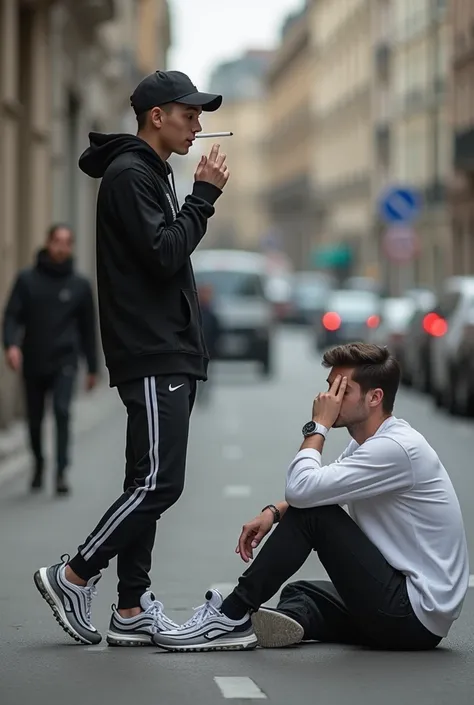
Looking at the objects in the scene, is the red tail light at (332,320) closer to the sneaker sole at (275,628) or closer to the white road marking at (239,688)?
the sneaker sole at (275,628)

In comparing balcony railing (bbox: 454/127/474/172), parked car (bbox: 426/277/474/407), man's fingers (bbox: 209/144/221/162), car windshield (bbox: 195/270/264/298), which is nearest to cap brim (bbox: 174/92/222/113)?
man's fingers (bbox: 209/144/221/162)

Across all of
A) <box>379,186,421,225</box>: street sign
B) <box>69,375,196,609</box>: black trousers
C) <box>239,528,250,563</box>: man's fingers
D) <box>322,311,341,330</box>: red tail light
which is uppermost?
<box>379,186,421,225</box>: street sign

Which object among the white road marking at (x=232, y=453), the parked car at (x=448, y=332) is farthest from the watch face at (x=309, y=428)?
the parked car at (x=448, y=332)

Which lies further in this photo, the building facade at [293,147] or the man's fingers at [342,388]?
the building facade at [293,147]

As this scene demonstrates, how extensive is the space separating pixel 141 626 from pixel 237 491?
7363mm

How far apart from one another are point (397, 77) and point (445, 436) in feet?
203

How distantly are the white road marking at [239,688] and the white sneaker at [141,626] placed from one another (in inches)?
21.5

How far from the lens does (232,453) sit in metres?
18.3

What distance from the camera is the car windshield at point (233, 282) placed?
36.0m

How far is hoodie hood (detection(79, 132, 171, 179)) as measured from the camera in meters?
6.84

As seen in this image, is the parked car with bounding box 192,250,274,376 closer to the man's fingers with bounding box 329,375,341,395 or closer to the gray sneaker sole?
the gray sneaker sole

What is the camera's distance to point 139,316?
266 inches

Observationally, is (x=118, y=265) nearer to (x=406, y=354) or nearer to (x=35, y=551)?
(x=35, y=551)

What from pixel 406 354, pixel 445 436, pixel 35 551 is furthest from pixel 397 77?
pixel 35 551
